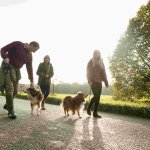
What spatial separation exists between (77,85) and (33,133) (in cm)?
6158

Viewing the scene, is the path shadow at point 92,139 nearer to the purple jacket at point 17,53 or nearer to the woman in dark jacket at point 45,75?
the purple jacket at point 17,53

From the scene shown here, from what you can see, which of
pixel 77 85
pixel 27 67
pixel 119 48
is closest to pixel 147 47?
pixel 119 48

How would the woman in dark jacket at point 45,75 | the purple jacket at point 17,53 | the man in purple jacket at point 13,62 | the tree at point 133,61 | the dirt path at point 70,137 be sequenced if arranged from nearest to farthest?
1. the dirt path at point 70,137
2. the man in purple jacket at point 13,62
3. the purple jacket at point 17,53
4. the woman in dark jacket at point 45,75
5. the tree at point 133,61

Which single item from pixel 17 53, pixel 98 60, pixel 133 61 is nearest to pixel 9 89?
pixel 17 53

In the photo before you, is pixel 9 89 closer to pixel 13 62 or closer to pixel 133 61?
pixel 13 62

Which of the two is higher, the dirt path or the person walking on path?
the person walking on path

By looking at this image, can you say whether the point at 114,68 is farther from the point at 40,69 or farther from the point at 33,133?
the point at 33,133

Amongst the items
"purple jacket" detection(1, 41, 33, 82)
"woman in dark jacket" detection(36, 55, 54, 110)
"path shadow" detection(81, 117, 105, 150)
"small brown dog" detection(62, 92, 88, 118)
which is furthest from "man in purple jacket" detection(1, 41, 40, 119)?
"woman in dark jacket" detection(36, 55, 54, 110)

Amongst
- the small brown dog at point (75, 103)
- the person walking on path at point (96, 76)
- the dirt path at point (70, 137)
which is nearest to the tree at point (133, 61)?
the person walking on path at point (96, 76)

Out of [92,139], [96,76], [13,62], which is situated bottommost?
[92,139]

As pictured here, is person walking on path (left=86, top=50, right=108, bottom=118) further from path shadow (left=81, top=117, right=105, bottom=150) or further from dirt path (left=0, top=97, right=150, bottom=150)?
path shadow (left=81, top=117, right=105, bottom=150)

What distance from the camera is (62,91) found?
70812 mm

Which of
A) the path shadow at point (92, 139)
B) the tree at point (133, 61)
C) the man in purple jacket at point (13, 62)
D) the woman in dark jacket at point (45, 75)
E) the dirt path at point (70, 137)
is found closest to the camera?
the dirt path at point (70, 137)

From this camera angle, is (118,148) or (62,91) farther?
(62,91)
